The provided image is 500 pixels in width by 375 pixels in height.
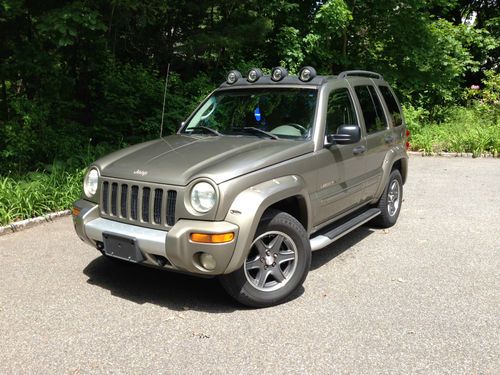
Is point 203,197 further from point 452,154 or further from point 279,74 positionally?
point 452,154

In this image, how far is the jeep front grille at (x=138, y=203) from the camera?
371cm

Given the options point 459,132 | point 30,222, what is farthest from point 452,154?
point 30,222

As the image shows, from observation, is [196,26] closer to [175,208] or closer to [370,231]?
[370,231]

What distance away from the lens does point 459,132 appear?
1294cm

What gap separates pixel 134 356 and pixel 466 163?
32.3ft

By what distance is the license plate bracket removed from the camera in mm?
3742

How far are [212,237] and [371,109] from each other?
2947 millimetres

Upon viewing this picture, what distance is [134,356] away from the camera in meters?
3.28

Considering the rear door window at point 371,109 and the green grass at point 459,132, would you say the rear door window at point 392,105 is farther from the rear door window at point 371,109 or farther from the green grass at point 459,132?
the green grass at point 459,132

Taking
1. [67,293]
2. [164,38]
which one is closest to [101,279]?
[67,293]

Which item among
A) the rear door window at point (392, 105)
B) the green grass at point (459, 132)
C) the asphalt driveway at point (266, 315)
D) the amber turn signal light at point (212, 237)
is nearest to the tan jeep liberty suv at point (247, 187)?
the amber turn signal light at point (212, 237)

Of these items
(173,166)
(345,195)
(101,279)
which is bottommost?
(101,279)

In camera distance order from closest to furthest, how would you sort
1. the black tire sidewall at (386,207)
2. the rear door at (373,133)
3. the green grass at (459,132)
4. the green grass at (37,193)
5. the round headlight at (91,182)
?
the round headlight at (91,182) → the rear door at (373,133) → the black tire sidewall at (386,207) → the green grass at (37,193) → the green grass at (459,132)

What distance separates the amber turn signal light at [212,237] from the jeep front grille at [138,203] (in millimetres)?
249
